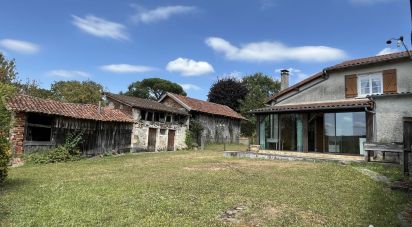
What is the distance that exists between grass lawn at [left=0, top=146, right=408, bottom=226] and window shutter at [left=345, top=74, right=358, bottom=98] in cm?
871

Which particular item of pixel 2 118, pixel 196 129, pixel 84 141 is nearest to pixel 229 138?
pixel 196 129

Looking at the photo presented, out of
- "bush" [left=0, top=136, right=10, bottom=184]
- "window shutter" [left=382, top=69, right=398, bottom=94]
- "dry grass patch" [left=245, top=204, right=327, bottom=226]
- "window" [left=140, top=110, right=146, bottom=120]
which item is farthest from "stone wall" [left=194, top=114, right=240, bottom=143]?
"dry grass patch" [left=245, top=204, right=327, bottom=226]

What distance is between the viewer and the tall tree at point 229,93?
50.7 metres

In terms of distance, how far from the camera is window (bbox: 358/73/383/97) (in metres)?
17.7

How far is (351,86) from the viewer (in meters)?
18.5

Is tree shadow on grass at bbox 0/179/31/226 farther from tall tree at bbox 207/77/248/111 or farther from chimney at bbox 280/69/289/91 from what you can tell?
tall tree at bbox 207/77/248/111

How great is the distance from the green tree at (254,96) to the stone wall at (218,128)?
255 centimetres

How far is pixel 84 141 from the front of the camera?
20156 mm

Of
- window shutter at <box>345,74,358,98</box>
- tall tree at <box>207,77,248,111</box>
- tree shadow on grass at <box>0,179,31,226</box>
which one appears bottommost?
tree shadow on grass at <box>0,179,31,226</box>

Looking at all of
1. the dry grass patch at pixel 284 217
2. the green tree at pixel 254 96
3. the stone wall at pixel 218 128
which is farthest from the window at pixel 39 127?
the green tree at pixel 254 96

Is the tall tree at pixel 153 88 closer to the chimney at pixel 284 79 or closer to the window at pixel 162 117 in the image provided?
the window at pixel 162 117

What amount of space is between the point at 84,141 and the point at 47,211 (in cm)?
1453

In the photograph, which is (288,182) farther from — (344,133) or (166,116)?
(166,116)

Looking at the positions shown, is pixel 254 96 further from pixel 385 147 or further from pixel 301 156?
pixel 385 147
